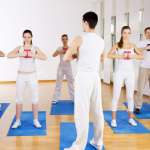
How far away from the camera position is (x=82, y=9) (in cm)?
766

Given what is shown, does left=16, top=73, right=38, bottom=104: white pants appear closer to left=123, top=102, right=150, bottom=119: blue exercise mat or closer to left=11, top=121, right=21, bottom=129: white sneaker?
left=11, top=121, right=21, bottom=129: white sneaker

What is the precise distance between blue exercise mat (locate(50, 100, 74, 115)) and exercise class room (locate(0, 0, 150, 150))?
2 centimetres

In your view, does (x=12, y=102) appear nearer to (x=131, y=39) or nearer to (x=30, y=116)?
(x=30, y=116)

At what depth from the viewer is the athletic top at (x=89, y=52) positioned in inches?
76.2

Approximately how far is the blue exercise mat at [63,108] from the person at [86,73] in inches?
65.5

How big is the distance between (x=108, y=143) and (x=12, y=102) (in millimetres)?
2817

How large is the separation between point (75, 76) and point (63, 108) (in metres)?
2.08

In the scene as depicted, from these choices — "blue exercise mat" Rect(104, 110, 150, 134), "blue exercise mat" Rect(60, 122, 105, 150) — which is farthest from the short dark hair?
"blue exercise mat" Rect(104, 110, 150, 134)

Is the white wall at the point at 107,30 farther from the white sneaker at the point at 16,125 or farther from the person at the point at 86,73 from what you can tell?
the person at the point at 86,73

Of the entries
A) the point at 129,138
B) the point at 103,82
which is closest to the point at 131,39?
the point at 103,82

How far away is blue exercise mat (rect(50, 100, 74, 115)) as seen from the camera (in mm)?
3783

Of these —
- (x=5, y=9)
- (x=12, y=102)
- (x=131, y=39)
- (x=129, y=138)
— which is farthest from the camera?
(x=5, y=9)

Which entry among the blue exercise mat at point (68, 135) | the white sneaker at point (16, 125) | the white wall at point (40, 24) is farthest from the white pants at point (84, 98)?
the white wall at point (40, 24)

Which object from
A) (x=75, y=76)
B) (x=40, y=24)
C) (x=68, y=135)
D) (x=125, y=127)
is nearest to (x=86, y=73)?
(x=75, y=76)
